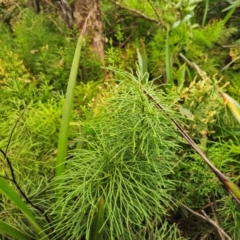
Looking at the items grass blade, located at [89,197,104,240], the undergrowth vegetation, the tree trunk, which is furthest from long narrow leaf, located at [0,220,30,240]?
the tree trunk

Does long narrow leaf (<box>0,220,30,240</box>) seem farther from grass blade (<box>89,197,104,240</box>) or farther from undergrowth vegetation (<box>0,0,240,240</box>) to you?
grass blade (<box>89,197,104,240</box>)

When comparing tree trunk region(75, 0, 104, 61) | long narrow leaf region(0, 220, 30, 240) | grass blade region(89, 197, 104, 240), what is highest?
tree trunk region(75, 0, 104, 61)

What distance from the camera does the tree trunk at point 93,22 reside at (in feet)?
3.62

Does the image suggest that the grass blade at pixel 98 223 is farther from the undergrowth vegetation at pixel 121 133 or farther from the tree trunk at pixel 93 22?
the tree trunk at pixel 93 22

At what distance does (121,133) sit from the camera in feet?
2.15

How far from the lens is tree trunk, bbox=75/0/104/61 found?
1.10 metres

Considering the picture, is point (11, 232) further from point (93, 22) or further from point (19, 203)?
point (93, 22)

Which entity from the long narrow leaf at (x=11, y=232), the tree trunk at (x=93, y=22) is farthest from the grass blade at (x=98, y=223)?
the tree trunk at (x=93, y=22)

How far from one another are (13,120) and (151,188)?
1.05 feet

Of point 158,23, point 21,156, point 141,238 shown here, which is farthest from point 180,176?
point 158,23

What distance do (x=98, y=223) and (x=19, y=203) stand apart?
0.41 ft

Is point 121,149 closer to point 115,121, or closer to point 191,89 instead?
point 115,121

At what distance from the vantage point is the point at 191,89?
875 mm

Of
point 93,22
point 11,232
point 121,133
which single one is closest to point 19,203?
point 11,232
